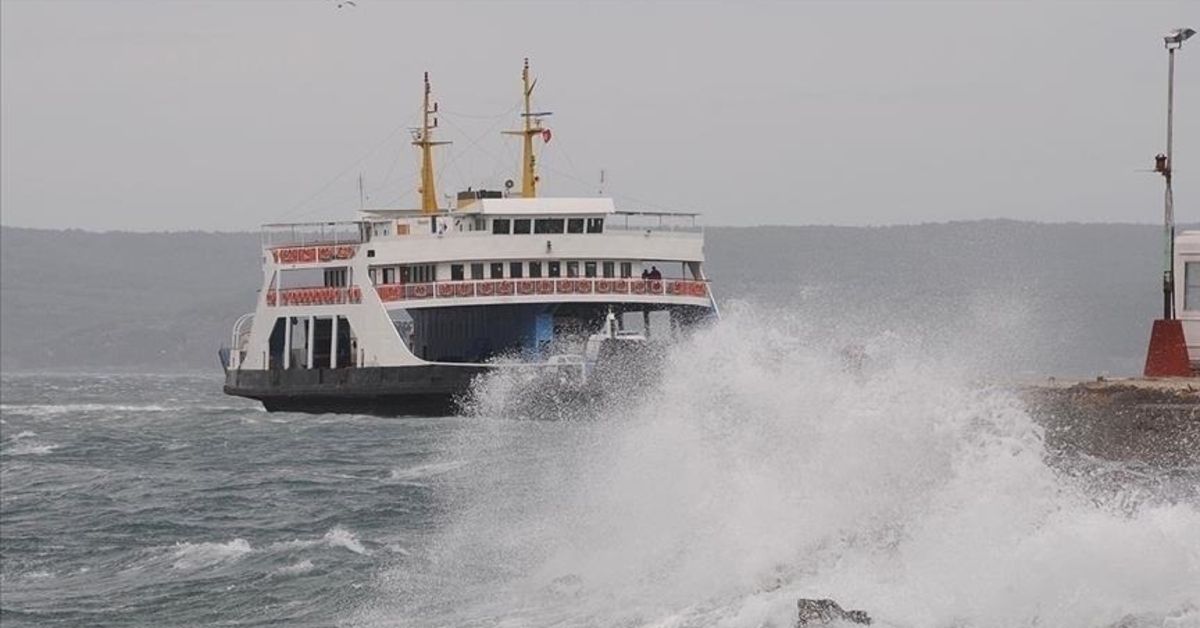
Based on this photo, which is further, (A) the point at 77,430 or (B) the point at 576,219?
(A) the point at 77,430

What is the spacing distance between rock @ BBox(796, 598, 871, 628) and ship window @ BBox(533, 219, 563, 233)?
37678 mm

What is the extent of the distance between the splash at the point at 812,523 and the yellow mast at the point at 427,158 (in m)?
34.9

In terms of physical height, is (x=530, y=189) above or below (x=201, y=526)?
above

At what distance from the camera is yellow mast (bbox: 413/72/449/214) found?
66.1 m

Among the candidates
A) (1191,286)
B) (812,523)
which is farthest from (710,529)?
(1191,286)

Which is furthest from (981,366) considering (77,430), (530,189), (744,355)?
(77,430)

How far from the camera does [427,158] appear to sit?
2628 inches

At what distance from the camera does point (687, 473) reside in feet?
85.9

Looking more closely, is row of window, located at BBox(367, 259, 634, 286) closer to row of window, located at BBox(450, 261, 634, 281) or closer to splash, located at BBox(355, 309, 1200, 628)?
row of window, located at BBox(450, 261, 634, 281)

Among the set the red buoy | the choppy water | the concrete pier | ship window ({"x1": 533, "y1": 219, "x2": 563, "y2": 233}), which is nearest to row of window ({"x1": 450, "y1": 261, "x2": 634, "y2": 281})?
ship window ({"x1": 533, "y1": 219, "x2": 563, "y2": 233})

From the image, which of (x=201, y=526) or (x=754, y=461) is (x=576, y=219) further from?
(x=754, y=461)

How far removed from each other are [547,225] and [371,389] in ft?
19.6

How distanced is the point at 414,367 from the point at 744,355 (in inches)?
1116

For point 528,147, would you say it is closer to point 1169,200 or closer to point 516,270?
point 516,270
